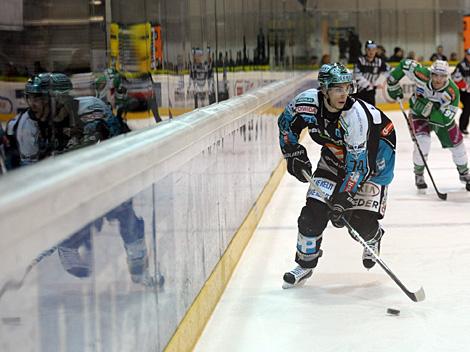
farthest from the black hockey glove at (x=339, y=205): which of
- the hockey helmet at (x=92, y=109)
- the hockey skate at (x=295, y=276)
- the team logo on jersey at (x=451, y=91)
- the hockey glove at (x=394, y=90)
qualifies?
the hockey glove at (x=394, y=90)

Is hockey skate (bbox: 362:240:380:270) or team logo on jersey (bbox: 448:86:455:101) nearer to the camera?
hockey skate (bbox: 362:240:380:270)

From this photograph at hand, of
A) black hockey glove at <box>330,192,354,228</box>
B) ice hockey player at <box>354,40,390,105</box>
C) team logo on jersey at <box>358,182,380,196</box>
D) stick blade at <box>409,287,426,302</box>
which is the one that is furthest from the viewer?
ice hockey player at <box>354,40,390,105</box>

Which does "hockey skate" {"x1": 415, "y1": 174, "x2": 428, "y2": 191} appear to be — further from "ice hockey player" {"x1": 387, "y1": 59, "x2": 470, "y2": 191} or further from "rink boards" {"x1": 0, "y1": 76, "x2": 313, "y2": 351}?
"rink boards" {"x1": 0, "y1": 76, "x2": 313, "y2": 351}

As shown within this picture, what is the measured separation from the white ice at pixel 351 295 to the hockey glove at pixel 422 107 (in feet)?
3.47

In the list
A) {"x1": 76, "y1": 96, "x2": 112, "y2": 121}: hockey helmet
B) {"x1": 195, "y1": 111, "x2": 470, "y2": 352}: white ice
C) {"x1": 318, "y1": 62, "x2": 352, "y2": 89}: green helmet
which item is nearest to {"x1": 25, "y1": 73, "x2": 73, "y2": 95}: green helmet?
{"x1": 76, "y1": 96, "x2": 112, "y2": 121}: hockey helmet

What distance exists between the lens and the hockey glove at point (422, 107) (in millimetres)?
7570

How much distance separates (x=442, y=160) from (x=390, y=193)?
2456 millimetres

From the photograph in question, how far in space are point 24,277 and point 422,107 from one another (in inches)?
246

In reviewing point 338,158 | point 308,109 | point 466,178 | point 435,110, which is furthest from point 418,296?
point 466,178

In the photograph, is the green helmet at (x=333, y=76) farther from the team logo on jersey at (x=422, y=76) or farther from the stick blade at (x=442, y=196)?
the team logo on jersey at (x=422, y=76)

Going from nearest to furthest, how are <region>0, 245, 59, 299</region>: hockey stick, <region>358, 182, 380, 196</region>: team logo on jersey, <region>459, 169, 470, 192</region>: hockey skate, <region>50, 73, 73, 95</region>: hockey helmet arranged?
<region>0, 245, 59, 299</region>: hockey stick < <region>50, 73, 73, 95</region>: hockey helmet < <region>358, 182, 380, 196</region>: team logo on jersey < <region>459, 169, 470, 192</region>: hockey skate

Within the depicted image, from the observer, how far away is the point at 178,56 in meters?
3.71

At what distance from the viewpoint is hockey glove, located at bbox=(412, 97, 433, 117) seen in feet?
24.8

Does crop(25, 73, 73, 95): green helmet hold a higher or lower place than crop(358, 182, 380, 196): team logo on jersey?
higher
